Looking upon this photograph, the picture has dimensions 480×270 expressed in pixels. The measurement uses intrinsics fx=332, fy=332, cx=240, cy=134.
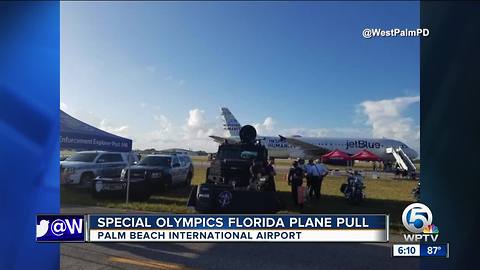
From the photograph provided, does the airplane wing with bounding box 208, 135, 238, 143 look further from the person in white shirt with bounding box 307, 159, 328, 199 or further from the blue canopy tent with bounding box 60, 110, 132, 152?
the person in white shirt with bounding box 307, 159, 328, 199

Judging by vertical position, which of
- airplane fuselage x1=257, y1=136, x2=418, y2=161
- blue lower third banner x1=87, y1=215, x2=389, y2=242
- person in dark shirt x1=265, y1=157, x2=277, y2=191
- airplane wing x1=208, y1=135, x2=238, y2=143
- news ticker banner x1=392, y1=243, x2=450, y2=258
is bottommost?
news ticker banner x1=392, y1=243, x2=450, y2=258

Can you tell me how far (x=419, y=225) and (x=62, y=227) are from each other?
8.85ft

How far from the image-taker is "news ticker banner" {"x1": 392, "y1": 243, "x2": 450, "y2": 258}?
250 cm

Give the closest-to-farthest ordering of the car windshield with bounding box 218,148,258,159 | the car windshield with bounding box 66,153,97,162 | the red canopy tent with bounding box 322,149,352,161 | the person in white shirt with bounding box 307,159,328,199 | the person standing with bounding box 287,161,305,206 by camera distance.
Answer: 1. the car windshield with bounding box 66,153,97,162
2. the person standing with bounding box 287,161,305,206
3. the car windshield with bounding box 218,148,258,159
4. the red canopy tent with bounding box 322,149,352,161
5. the person in white shirt with bounding box 307,159,328,199

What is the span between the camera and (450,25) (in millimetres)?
2352

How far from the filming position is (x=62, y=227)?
252 cm

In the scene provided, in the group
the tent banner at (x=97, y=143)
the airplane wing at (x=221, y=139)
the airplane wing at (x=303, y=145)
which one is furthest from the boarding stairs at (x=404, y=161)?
the tent banner at (x=97, y=143)

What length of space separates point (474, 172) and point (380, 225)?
0.75m

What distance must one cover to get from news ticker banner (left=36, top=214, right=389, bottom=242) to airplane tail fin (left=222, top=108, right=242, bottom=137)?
2.74 feet

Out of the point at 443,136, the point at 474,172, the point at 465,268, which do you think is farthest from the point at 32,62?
the point at 465,268

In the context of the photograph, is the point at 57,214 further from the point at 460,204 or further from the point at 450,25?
the point at 450,25

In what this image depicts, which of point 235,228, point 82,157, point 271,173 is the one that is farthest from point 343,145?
point 82,157

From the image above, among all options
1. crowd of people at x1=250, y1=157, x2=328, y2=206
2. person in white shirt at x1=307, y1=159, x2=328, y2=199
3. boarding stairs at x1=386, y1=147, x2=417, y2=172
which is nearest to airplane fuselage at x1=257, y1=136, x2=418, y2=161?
boarding stairs at x1=386, y1=147, x2=417, y2=172

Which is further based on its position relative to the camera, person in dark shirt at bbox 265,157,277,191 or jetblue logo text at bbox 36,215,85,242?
person in dark shirt at bbox 265,157,277,191
